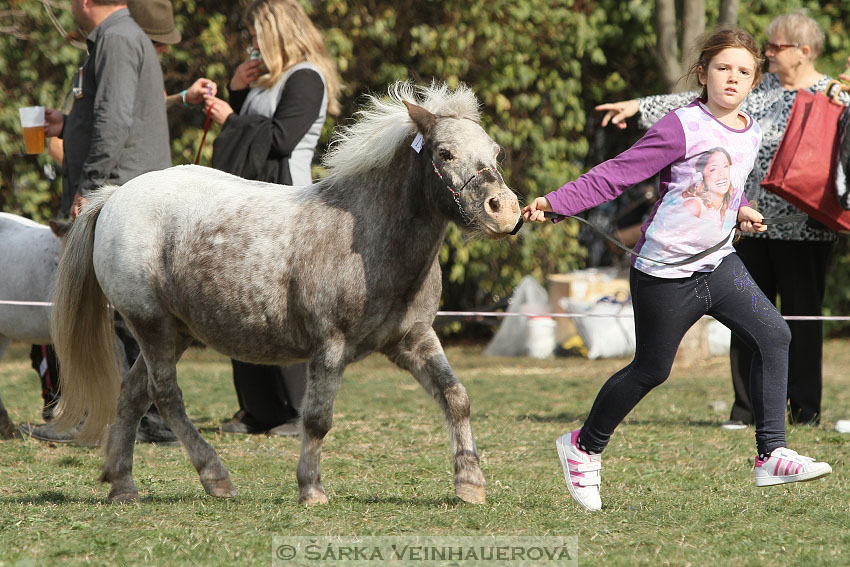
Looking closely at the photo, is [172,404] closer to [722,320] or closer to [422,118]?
[422,118]

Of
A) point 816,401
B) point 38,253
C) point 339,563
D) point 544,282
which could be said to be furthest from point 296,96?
point 544,282

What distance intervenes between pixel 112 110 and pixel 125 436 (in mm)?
1780

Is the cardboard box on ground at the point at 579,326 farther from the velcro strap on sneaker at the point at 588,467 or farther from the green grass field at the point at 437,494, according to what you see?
the velcro strap on sneaker at the point at 588,467

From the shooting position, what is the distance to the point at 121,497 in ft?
15.1

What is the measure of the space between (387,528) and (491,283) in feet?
24.8

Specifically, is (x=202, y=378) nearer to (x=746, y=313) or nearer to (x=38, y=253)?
(x=38, y=253)

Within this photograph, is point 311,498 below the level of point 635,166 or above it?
below

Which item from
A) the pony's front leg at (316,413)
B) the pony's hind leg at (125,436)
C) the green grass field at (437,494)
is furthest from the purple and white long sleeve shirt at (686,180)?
the pony's hind leg at (125,436)

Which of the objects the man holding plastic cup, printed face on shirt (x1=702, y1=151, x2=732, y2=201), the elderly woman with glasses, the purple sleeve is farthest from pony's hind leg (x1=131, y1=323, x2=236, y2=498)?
the elderly woman with glasses

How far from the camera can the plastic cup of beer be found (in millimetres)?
5816

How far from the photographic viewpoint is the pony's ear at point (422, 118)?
4184mm

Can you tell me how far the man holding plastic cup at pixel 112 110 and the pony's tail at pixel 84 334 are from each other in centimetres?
63

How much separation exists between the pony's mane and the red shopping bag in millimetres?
2247

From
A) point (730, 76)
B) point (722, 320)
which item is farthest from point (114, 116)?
point (722, 320)
